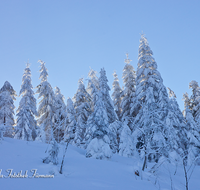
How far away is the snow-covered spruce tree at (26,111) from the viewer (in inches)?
876

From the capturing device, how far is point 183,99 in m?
30.2

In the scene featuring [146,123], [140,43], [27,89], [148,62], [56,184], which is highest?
[140,43]

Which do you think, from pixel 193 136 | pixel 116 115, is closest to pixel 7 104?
pixel 116 115

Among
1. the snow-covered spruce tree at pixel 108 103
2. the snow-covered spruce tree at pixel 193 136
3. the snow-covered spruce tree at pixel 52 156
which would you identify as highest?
the snow-covered spruce tree at pixel 108 103

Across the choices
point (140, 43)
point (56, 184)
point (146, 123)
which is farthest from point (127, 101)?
point (56, 184)

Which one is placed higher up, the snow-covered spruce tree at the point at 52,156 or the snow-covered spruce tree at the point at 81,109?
the snow-covered spruce tree at the point at 81,109

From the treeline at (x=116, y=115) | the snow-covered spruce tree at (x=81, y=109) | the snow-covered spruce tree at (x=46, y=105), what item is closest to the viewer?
the treeline at (x=116, y=115)

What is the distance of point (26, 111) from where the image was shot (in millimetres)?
23125

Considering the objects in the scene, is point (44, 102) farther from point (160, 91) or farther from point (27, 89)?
point (160, 91)

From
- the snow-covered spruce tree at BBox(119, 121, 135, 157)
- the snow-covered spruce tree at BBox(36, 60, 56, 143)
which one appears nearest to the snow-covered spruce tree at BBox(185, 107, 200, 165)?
the snow-covered spruce tree at BBox(119, 121, 135, 157)

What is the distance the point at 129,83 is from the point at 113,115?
563cm

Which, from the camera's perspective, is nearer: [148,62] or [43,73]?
[148,62]

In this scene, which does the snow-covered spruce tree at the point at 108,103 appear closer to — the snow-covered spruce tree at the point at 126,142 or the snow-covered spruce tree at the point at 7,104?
the snow-covered spruce tree at the point at 126,142

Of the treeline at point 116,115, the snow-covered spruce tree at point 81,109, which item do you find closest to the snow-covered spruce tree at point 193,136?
the treeline at point 116,115
